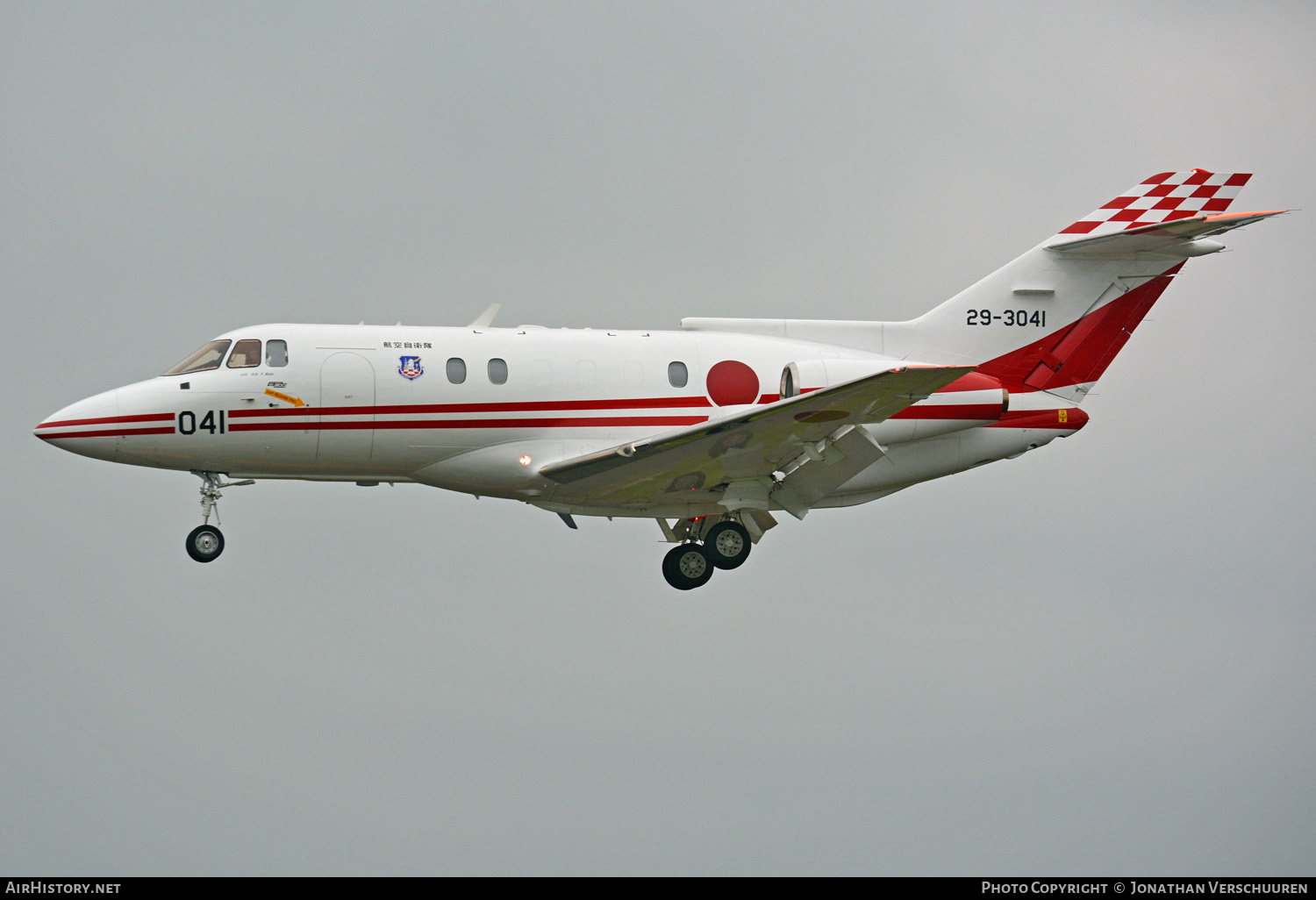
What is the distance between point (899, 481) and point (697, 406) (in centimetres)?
402

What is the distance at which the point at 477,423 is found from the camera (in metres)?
24.5

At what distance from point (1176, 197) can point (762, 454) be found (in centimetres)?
971

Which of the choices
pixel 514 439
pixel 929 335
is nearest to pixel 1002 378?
pixel 929 335

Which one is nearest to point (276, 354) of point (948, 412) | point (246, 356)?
point (246, 356)

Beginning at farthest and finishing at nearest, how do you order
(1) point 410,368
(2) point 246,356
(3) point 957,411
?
1. (3) point 957,411
2. (1) point 410,368
3. (2) point 246,356

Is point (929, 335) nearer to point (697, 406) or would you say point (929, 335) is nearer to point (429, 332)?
point (697, 406)

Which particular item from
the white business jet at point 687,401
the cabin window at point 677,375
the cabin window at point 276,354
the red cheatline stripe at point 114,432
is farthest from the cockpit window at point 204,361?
the cabin window at point 677,375

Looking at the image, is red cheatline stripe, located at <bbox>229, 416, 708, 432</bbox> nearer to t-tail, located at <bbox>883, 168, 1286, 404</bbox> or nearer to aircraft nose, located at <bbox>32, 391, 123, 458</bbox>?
aircraft nose, located at <bbox>32, 391, 123, 458</bbox>

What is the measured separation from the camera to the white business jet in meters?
23.9

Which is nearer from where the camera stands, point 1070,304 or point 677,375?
point 677,375

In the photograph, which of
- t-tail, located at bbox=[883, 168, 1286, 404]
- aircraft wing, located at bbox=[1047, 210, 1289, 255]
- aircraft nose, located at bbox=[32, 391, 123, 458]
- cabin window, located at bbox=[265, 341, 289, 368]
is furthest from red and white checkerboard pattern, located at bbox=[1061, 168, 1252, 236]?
aircraft nose, located at bbox=[32, 391, 123, 458]

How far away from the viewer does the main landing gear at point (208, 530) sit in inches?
960

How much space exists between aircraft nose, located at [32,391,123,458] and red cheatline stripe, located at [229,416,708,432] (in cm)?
186

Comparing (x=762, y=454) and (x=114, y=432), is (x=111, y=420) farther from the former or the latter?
(x=762, y=454)
